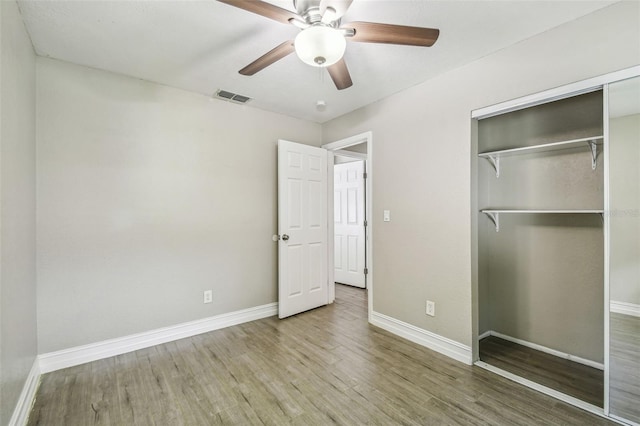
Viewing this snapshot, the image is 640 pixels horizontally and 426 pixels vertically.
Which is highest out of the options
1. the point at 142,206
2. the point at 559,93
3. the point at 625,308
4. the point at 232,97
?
the point at 232,97

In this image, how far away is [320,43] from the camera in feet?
4.58

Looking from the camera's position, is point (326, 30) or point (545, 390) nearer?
point (326, 30)

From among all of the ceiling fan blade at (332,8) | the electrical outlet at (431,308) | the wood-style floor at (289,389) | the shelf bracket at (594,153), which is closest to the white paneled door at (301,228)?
the wood-style floor at (289,389)

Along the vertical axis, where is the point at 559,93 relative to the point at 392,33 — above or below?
below

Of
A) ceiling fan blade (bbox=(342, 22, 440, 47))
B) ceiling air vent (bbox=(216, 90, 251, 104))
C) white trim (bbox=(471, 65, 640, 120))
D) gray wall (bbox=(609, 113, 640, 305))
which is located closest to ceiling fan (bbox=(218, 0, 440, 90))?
Result: ceiling fan blade (bbox=(342, 22, 440, 47))

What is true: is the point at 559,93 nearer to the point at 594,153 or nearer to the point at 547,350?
the point at 594,153

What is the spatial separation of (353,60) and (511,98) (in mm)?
1226

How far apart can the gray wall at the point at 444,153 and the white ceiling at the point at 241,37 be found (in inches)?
4.9

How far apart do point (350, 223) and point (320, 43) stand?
365 centimetres

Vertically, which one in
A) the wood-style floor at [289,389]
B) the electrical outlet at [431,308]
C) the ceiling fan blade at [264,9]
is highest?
the ceiling fan blade at [264,9]

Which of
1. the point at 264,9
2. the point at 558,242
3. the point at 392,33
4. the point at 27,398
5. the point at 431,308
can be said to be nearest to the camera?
the point at 264,9

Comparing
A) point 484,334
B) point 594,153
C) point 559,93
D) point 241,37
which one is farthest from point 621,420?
point 241,37

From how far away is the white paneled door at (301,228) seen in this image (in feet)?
11.0

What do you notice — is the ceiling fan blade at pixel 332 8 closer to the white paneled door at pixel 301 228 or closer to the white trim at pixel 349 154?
the white paneled door at pixel 301 228
